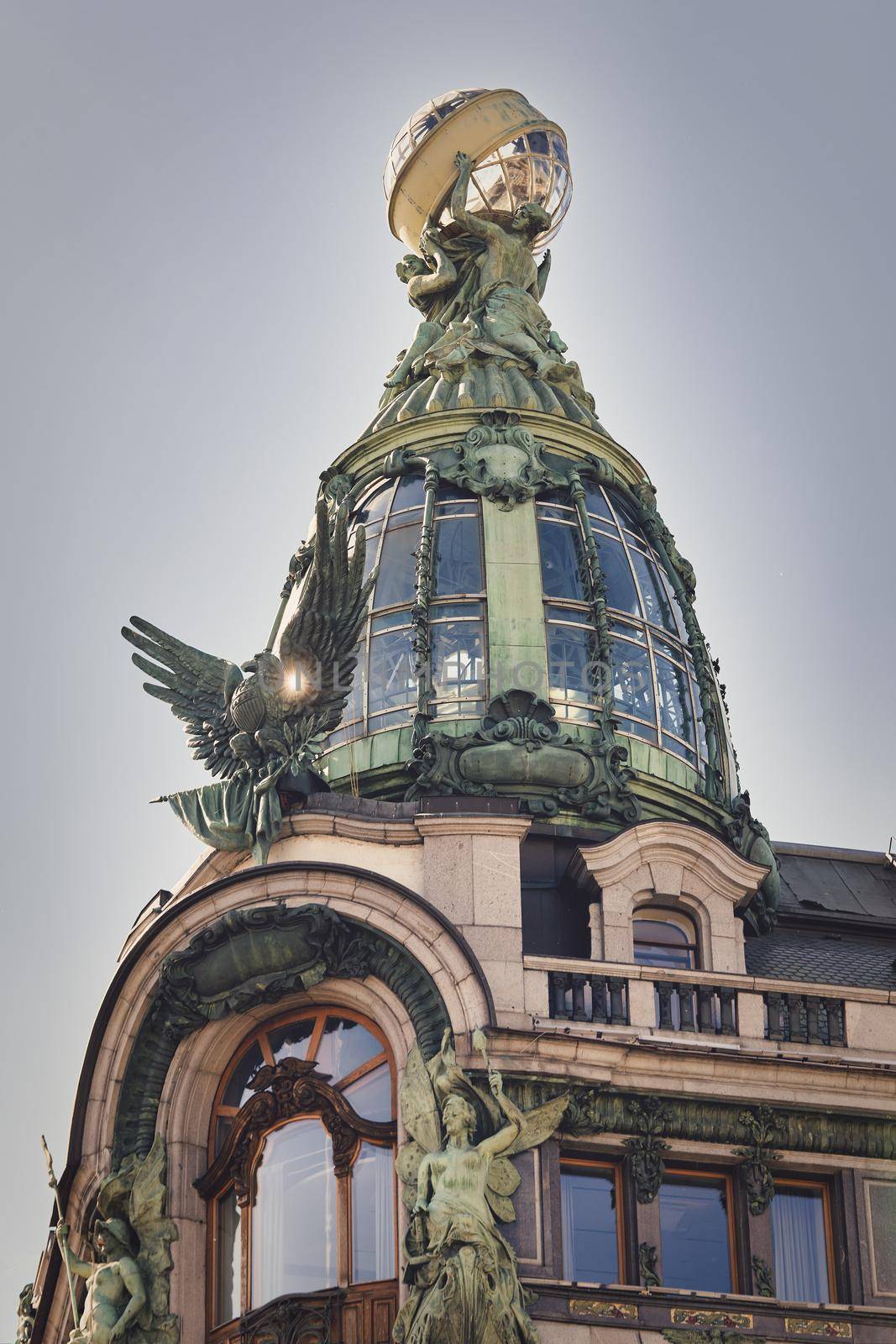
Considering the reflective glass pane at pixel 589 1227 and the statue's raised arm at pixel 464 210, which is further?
the statue's raised arm at pixel 464 210

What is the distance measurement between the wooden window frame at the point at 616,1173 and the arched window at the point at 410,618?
27.6 ft

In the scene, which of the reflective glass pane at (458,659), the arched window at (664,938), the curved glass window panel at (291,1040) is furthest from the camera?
the reflective glass pane at (458,659)

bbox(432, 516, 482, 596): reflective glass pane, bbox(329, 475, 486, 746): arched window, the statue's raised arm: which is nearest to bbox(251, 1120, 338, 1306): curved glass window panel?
bbox(329, 475, 486, 746): arched window

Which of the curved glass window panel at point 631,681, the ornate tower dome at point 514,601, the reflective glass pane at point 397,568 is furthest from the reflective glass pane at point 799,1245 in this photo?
the reflective glass pane at point 397,568

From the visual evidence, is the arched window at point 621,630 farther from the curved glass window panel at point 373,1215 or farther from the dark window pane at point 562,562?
the curved glass window panel at point 373,1215

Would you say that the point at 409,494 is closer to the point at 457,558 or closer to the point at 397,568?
the point at 397,568

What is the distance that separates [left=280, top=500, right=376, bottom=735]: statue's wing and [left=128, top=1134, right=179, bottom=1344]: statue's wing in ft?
23.7

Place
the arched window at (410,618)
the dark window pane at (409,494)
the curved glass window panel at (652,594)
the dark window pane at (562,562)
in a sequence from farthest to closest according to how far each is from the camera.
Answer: the dark window pane at (409,494) < the curved glass window panel at (652,594) < the dark window pane at (562,562) < the arched window at (410,618)

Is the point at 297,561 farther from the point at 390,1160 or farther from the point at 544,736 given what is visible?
the point at 390,1160

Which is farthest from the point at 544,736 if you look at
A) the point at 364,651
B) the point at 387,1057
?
the point at 387,1057

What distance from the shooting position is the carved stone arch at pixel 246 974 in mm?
34938

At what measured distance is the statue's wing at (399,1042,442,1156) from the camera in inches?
1302

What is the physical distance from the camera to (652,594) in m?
43.5

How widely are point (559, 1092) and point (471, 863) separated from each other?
3.50 meters
